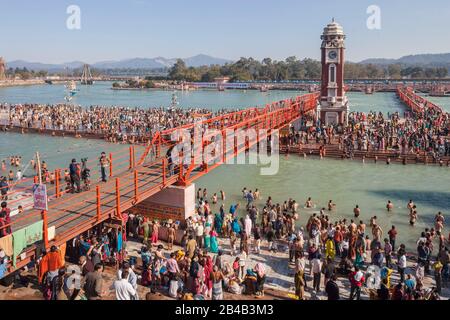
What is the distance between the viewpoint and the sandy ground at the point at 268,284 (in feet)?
29.5

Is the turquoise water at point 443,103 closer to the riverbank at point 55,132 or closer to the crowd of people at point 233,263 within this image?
the riverbank at point 55,132

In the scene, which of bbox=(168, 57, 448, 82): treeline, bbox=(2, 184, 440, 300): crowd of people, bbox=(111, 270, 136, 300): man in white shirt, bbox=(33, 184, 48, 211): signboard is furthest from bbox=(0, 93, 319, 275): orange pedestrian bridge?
bbox=(168, 57, 448, 82): treeline

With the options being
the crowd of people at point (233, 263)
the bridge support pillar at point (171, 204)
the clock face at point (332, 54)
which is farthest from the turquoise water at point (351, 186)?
the clock face at point (332, 54)

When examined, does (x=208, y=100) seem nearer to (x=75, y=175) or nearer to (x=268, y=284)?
(x=75, y=175)

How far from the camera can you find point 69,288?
8.53 m

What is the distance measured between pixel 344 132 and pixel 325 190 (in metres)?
13.1

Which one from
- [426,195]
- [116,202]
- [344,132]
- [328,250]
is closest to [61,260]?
[116,202]

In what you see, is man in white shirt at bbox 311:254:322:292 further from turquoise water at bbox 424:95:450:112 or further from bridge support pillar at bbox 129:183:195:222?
turquoise water at bbox 424:95:450:112

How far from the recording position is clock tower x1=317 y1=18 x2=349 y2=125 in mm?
34906

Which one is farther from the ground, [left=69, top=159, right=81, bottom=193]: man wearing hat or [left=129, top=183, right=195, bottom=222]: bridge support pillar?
[left=69, top=159, right=81, bottom=193]: man wearing hat

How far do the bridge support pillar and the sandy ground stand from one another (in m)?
1.27

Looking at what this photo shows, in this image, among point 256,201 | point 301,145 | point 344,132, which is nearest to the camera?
point 256,201

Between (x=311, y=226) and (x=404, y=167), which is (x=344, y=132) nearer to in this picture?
(x=404, y=167)

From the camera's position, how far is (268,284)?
1105 centimetres
